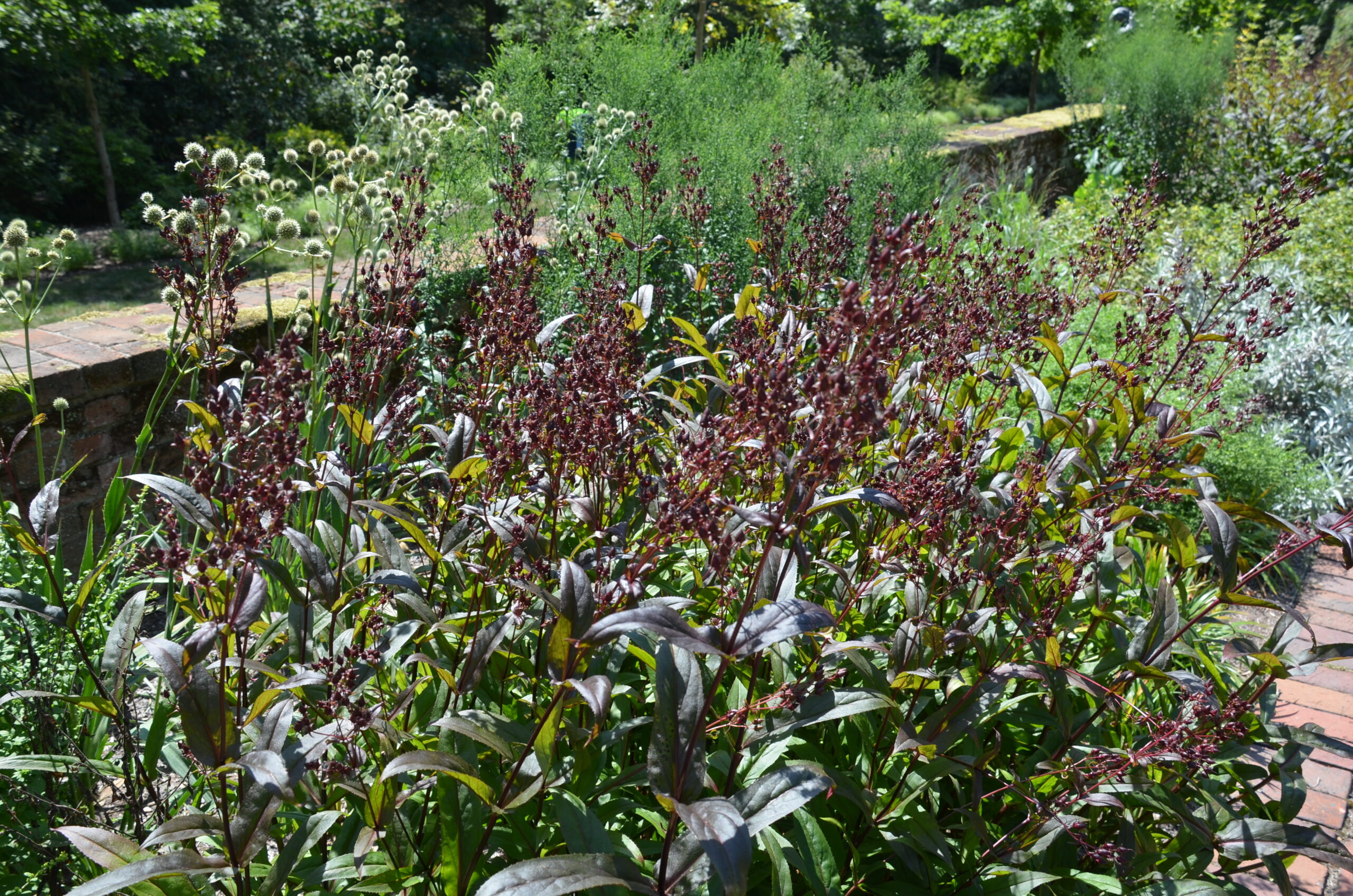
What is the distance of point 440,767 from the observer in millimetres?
1271

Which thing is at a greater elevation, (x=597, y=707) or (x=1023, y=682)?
(x=597, y=707)

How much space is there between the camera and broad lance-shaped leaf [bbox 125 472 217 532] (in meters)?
1.43

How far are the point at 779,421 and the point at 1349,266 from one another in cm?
730

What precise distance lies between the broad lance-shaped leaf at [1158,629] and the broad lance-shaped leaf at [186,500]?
70.0 inches

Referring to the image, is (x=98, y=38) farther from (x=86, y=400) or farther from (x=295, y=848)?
(x=295, y=848)

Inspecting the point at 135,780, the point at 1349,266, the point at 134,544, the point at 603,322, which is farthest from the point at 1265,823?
the point at 1349,266

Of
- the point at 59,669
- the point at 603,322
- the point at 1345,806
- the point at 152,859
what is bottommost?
the point at 1345,806

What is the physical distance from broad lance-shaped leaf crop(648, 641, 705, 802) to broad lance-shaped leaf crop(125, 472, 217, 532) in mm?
772

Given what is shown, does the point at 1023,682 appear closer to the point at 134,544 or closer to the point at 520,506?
the point at 520,506

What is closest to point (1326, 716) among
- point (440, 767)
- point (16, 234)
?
point (440, 767)

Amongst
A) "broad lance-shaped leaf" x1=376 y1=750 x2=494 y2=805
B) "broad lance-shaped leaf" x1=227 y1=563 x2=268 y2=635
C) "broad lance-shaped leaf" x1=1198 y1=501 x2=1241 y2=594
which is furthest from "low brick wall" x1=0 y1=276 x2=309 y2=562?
"broad lance-shaped leaf" x1=1198 y1=501 x2=1241 y2=594

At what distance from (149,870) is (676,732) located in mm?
756

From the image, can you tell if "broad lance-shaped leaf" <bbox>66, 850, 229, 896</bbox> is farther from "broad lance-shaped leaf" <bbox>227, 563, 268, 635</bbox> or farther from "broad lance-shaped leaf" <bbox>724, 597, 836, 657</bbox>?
"broad lance-shaped leaf" <bbox>724, 597, 836, 657</bbox>

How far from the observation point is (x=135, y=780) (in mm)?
1881
